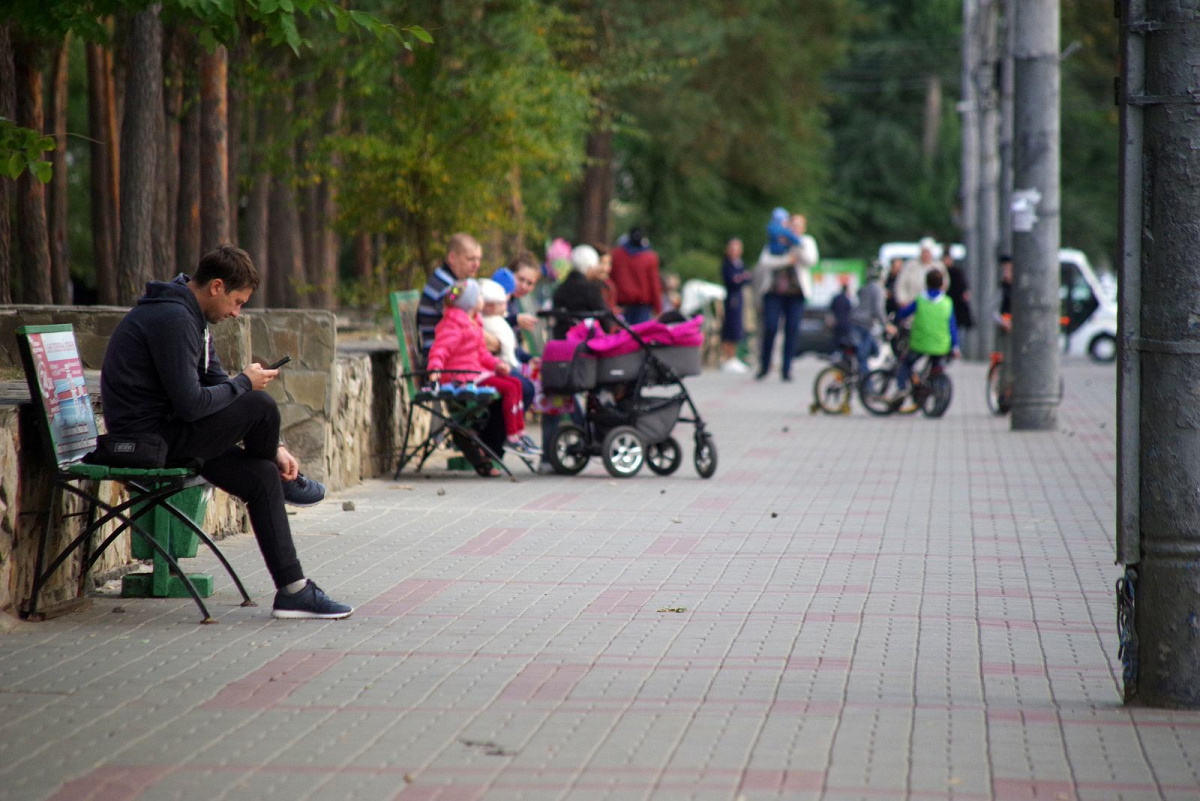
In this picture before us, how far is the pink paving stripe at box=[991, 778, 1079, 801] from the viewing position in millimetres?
4777

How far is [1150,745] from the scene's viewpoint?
17.6 feet

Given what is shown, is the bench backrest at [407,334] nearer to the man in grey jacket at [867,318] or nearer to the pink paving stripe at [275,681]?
the pink paving stripe at [275,681]

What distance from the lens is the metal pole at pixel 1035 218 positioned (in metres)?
17.6

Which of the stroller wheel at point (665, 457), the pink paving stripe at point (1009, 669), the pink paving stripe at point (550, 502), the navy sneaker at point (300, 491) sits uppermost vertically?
the navy sneaker at point (300, 491)

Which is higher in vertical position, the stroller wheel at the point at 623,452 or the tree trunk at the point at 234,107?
the tree trunk at the point at 234,107

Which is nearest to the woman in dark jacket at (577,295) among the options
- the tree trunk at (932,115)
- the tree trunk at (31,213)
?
the tree trunk at (31,213)

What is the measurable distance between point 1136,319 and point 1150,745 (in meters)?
1.41

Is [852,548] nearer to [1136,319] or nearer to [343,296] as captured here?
[1136,319]

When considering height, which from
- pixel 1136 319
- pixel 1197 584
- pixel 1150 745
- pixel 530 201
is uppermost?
pixel 530 201

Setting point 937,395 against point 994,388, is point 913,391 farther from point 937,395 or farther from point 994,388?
point 994,388

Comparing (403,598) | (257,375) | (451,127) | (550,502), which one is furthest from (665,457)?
(257,375)

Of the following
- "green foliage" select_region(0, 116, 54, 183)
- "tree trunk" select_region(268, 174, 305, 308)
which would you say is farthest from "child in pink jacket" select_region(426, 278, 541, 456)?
"tree trunk" select_region(268, 174, 305, 308)

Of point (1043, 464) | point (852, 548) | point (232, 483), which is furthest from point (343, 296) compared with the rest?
point (232, 483)

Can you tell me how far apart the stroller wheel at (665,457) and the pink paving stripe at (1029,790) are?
321 inches
